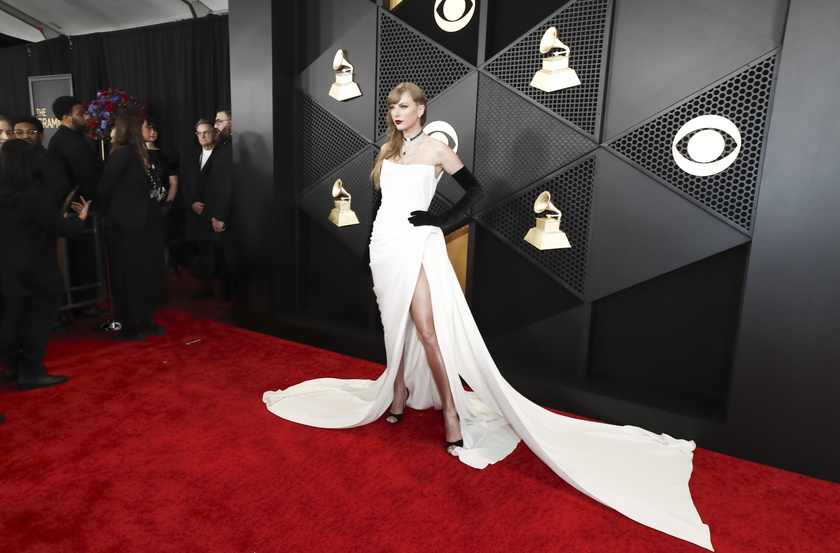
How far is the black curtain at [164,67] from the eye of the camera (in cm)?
670

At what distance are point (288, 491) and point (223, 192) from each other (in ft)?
10.3

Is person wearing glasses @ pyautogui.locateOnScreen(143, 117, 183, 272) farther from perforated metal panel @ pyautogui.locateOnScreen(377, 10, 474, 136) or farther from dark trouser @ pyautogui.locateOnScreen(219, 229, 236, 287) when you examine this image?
perforated metal panel @ pyautogui.locateOnScreen(377, 10, 474, 136)

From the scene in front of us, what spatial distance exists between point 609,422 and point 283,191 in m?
2.97

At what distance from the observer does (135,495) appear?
2.28 meters

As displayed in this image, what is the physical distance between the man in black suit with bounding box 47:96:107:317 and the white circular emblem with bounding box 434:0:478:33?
2.81 m

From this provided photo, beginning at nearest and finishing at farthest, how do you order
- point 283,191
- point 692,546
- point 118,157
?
point 692,546 < point 118,157 < point 283,191

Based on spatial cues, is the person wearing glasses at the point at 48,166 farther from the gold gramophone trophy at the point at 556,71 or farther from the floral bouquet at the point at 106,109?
the gold gramophone trophy at the point at 556,71

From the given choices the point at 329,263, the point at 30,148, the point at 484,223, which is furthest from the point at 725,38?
the point at 30,148

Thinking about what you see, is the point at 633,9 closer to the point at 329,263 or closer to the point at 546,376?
the point at 546,376

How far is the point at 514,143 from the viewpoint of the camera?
3.35m

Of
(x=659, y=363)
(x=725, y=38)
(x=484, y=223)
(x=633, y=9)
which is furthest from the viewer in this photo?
(x=484, y=223)

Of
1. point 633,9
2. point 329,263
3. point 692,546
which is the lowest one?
point 692,546

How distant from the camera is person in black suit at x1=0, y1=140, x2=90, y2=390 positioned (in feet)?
9.88

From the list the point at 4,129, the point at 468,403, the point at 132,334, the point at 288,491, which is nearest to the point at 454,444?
the point at 468,403
